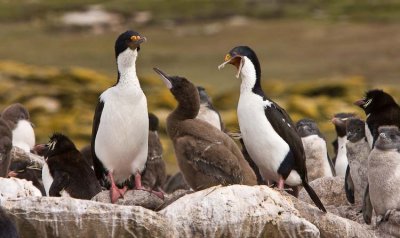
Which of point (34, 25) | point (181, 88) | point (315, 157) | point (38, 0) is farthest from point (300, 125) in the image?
point (38, 0)

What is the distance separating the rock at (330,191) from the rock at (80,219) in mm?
3173

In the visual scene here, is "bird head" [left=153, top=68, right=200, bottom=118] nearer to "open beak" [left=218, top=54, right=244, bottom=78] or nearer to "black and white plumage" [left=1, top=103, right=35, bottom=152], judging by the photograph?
"open beak" [left=218, top=54, right=244, bottom=78]

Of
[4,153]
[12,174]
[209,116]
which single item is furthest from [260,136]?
[209,116]

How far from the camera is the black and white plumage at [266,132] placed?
1084 centimetres

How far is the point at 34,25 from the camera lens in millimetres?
51969

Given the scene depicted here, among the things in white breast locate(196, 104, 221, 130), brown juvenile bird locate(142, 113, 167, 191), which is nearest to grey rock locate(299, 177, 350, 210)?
brown juvenile bird locate(142, 113, 167, 191)

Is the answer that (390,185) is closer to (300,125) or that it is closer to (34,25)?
(300,125)

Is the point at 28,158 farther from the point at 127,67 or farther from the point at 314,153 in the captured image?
the point at 314,153

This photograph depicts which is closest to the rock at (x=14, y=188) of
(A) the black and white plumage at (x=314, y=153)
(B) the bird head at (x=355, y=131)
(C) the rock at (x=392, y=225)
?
(C) the rock at (x=392, y=225)

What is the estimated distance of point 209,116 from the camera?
14.5 meters

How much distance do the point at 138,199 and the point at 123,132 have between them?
594mm

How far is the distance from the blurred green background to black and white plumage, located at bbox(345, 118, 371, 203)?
9.48 m

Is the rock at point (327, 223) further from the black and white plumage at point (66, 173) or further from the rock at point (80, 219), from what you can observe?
the black and white plumage at point (66, 173)

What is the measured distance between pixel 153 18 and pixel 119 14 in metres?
1.42
